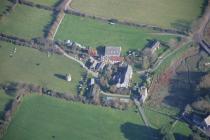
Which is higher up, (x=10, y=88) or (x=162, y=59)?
(x=162, y=59)

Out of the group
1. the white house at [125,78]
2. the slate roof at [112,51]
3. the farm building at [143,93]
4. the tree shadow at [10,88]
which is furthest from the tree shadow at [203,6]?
the tree shadow at [10,88]

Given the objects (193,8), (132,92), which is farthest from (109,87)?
(193,8)

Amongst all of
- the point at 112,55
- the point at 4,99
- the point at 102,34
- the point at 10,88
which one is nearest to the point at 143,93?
the point at 112,55

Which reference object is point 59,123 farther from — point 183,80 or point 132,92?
point 183,80

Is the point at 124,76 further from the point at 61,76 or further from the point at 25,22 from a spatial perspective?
the point at 25,22

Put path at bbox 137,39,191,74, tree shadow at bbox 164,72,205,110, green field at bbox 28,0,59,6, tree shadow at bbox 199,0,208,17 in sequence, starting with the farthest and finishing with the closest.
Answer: green field at bbox 28,0,59,6, tree shadow at bbox 199,0,208,17, path at bbox 137,39,191,74, tree shadow at bbox 164,72,205,110

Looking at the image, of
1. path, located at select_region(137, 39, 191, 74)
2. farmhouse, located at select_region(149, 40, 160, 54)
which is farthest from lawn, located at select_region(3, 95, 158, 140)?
farmhouse, located at select_region(149, 40, 160, 54)

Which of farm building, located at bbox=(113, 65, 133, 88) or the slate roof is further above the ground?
the slate roof

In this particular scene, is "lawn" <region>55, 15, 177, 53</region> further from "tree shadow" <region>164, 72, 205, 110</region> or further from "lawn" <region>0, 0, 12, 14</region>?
"lawn" <region>0, 0, 12, 14</region>
